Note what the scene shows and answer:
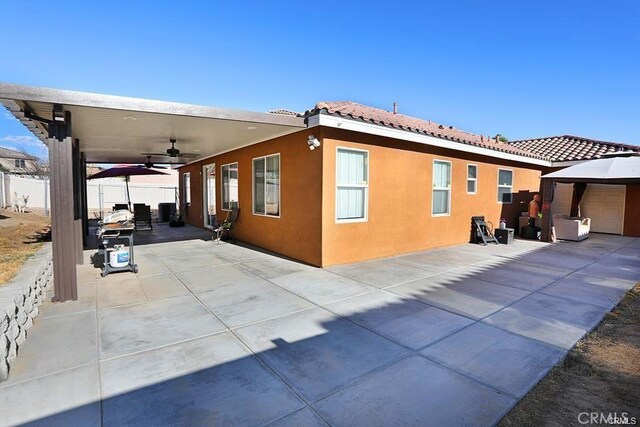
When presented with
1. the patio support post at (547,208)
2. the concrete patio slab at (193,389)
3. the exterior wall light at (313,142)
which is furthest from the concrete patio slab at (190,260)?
the patio support post at (547,208)

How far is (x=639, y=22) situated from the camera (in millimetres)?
7676

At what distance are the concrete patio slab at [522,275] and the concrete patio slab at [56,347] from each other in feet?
19.0

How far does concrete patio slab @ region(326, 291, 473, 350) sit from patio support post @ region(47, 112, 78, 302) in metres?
3.64

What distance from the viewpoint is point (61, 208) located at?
435cm

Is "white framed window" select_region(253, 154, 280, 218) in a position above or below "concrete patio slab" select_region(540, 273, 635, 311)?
above

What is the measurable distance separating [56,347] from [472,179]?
10.3 metres

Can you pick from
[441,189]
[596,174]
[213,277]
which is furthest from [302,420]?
[596,174]

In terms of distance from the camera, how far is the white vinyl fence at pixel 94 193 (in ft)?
55.8

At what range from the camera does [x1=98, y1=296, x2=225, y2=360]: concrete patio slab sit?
3.22 m

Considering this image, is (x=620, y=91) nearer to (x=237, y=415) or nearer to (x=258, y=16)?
(x=258, y=16)

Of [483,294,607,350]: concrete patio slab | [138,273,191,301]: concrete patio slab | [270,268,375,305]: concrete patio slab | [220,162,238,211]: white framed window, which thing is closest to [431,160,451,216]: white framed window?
[270,268,375,305]: concrete patio slab

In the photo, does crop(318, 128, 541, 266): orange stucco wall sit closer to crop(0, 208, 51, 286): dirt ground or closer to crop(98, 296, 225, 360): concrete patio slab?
crop(98, 296, 225, 360): concrete patio slab

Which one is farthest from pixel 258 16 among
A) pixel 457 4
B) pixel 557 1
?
pixel 557 1

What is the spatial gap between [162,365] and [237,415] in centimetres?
104
